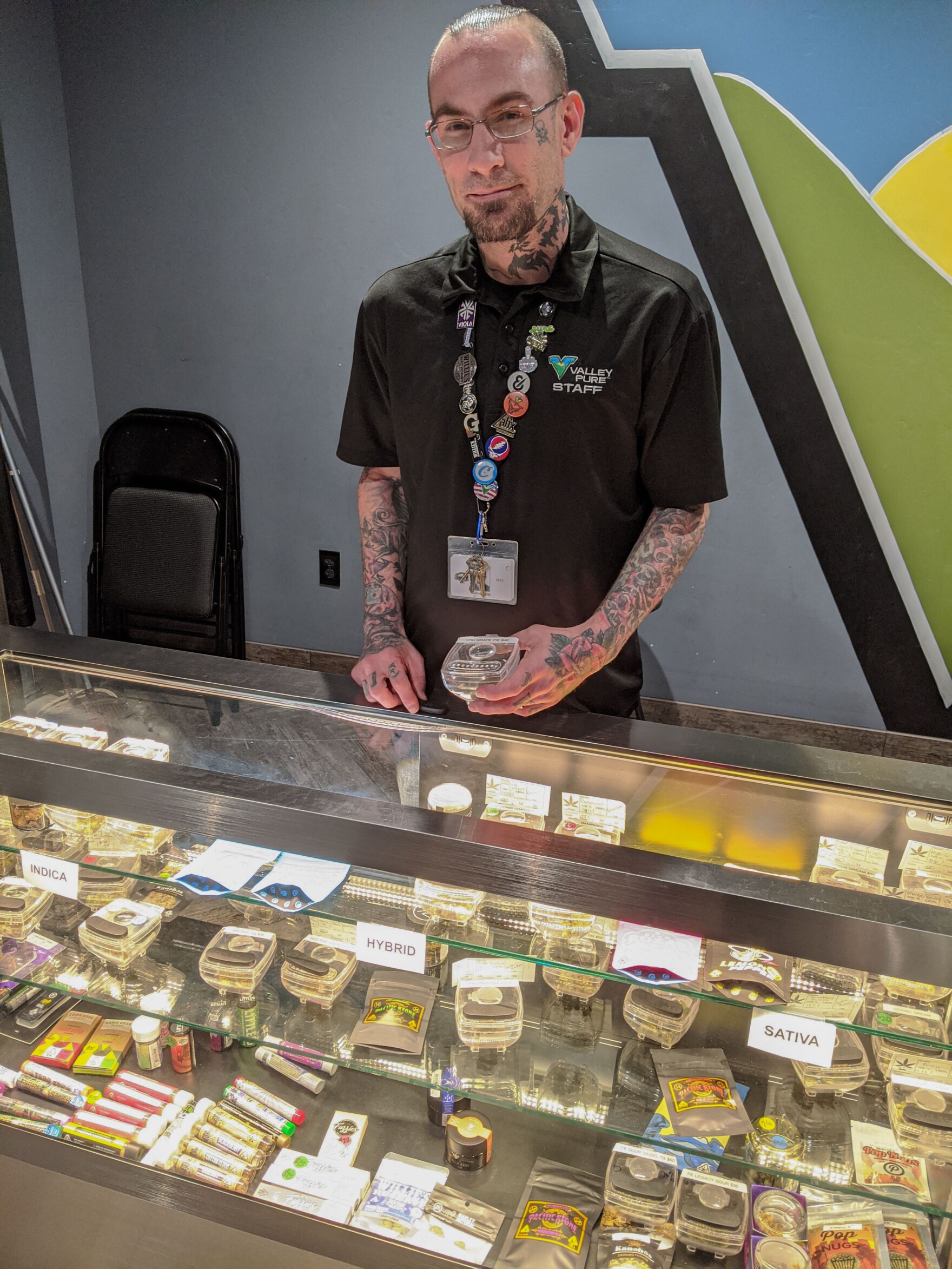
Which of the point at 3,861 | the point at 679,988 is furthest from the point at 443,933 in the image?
the point at 3,861

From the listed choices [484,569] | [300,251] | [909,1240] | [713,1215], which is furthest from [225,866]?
[300,251]

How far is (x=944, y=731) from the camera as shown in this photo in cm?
364

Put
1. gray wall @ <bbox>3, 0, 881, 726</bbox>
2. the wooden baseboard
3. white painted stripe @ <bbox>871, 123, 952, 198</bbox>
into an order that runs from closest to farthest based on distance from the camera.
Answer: white painted stripe @ <bbox>871, 123, 952, 198</bbox> < gray wall @ <bbox>3, 0, 881, 726</bbox> < the wooden baseboard

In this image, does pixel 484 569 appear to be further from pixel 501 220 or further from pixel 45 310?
pixel 45 310

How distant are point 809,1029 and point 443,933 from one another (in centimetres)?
48

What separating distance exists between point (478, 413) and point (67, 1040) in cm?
151

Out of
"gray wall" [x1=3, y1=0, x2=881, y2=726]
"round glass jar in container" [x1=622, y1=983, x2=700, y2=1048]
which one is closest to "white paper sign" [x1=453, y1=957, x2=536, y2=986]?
"round glass jar in container" [x1=622, y1=983, x2=700, y2=1048]

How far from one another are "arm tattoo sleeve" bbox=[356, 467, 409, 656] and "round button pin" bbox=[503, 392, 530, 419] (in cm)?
37

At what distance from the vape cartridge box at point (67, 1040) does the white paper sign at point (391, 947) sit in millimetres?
742

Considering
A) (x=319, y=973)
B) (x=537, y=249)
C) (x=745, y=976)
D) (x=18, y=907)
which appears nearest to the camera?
(x=745, y=976)

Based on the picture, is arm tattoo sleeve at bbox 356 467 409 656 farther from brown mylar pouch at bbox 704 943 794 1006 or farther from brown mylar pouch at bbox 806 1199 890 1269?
brown mylar pouch at bbox 806 1199 890 1269

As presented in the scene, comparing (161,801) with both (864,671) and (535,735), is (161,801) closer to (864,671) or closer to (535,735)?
(535,735)

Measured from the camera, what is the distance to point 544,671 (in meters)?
1.66

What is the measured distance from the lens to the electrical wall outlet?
421 cm
